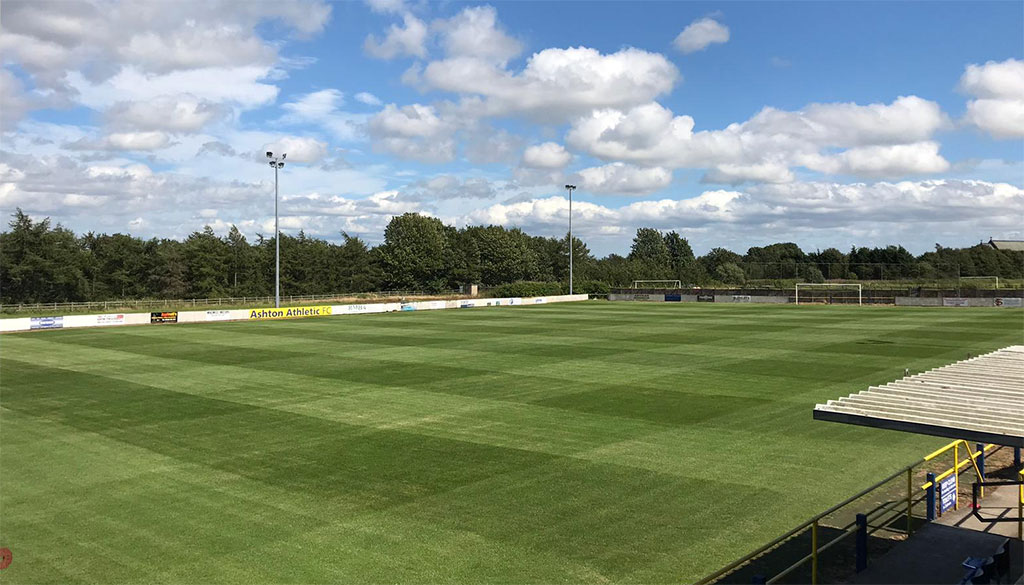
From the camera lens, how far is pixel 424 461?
624 inches

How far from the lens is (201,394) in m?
24.5

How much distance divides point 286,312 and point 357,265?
56.7 meters

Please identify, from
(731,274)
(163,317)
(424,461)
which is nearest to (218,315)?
(163,317)

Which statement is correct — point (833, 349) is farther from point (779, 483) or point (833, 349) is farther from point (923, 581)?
point (923, 581)

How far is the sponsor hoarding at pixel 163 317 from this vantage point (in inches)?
2237

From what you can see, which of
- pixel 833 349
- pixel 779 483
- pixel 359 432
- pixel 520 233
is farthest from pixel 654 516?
pixel 520 233

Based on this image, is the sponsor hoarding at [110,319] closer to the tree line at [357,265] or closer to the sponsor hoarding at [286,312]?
the sponsor hoarding at [286,312]

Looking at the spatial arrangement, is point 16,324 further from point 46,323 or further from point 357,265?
point 357,265

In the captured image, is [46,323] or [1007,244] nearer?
[46,323]

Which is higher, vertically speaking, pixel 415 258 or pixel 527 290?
pixel 415 258

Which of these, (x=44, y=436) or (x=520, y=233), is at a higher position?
(x=520, y=233)

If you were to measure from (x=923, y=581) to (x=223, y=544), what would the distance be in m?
10.4

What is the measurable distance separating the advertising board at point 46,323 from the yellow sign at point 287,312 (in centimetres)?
1484

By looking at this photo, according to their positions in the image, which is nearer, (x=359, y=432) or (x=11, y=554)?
(x=11, y=554)
